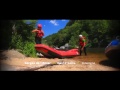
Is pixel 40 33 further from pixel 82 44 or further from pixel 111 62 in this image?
pixel 111 62

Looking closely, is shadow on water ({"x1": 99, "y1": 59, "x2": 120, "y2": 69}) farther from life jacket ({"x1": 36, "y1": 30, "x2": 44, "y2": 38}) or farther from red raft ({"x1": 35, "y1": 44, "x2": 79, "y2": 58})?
life jacket ({"x1": 36, "y1": 30, "x2": 44, "y2": 38})

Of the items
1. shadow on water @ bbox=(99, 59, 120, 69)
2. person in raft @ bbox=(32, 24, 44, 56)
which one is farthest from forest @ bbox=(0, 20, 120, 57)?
shadow on water @ bbox=(99, 59, 120, 69)

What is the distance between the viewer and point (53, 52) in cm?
621

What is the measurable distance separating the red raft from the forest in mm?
93

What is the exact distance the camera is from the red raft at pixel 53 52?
6181 mm

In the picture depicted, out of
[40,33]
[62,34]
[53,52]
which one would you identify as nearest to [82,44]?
[62,34]

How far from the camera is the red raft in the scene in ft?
20.3

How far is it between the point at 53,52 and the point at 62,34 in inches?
16.8

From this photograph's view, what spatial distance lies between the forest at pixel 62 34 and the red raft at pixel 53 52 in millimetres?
93

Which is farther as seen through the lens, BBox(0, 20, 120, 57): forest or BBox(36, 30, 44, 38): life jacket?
BBox(36, 30, 44, 38): life jacket
